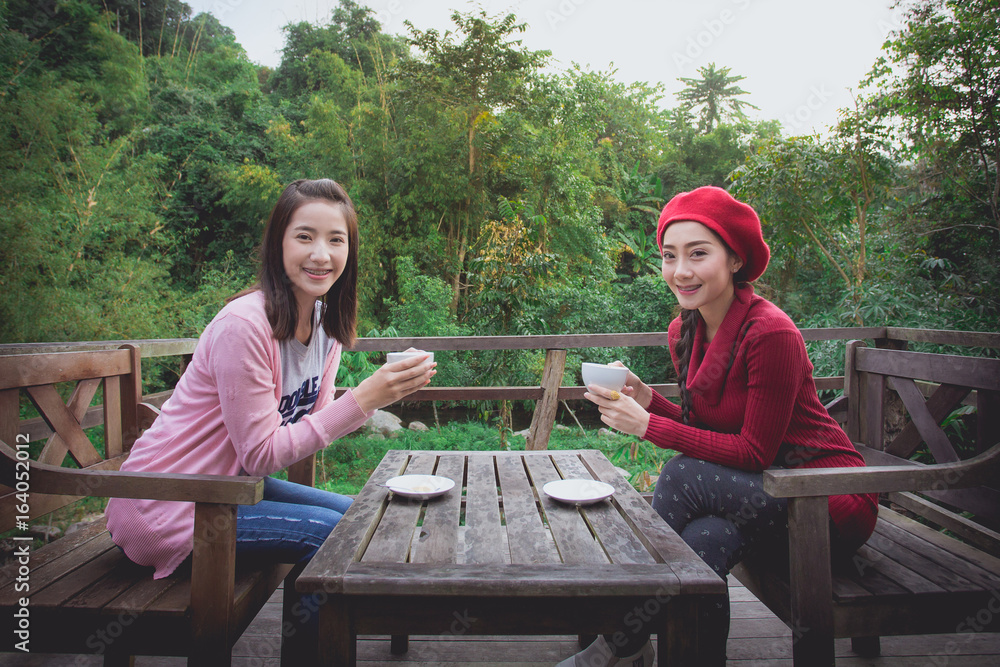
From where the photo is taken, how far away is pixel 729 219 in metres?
1.32

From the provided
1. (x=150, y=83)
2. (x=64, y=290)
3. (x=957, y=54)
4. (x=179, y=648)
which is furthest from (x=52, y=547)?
(x=150, y=83)

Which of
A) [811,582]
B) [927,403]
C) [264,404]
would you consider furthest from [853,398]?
[264,404]

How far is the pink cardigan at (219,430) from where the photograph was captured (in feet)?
3.64

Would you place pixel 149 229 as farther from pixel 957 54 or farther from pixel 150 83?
pixel 957 54

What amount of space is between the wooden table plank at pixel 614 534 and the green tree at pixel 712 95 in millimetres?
18098

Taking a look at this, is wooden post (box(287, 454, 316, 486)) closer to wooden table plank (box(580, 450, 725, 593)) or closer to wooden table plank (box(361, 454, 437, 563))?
wooden table plank (box(361, 454, 437, 563))

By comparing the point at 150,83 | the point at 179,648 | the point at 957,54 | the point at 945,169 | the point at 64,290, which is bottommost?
the point at 179,648

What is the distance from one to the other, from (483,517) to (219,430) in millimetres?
597

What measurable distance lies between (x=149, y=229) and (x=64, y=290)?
206cm

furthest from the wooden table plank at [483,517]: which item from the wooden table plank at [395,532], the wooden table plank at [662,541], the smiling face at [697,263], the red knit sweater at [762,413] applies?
the smiling face at [697,263]

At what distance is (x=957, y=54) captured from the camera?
152 inches

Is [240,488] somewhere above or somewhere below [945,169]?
below

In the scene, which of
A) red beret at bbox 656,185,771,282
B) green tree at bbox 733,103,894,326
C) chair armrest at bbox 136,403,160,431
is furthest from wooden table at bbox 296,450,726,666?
green tree at bbox 733,103,894,326

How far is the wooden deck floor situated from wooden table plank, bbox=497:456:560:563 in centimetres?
56
